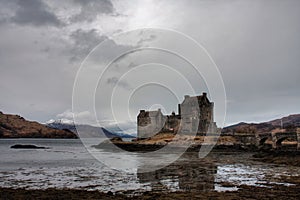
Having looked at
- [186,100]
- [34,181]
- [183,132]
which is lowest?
[34,181]

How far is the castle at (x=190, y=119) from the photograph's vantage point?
10900 cm

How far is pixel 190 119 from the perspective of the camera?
4336 inches

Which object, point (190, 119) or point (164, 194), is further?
point (190, 119)

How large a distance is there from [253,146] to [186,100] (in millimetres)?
32770

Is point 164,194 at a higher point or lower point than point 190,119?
lower

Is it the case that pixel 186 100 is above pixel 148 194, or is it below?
above

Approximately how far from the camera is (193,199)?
18.8 m

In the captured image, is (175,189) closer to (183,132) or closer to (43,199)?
(43,199)

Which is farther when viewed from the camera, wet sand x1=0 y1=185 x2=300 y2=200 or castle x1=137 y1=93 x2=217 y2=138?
castle x1=137 y1=93 x2=217 y2=138

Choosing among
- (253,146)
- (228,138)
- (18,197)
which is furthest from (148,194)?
(228,138)

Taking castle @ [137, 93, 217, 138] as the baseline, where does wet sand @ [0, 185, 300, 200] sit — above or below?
below

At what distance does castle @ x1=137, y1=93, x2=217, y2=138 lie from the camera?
10900cm

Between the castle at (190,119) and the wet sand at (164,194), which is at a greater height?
the castle at (190,119)

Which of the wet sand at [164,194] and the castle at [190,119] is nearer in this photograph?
the wet sand at [164,194]
